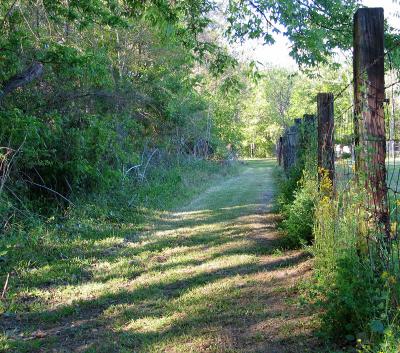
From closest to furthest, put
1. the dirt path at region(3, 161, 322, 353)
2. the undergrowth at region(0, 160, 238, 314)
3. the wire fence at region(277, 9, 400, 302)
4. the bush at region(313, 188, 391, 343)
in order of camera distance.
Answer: the bush at region(313, 188, 391, 343) → the wire fence at region(277, 9, 400, 302) → the dirt path at region(3, 161, 322, 353) → the undergrowth at region(0, 160, 238, 314)

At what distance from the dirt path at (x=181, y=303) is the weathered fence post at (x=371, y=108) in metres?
1.43

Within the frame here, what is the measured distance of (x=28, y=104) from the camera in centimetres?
920

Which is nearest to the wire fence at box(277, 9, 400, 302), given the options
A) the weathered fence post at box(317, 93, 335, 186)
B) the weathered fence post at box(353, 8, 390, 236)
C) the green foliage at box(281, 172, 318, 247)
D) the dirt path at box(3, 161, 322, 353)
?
the weathered fence post at box(353, 8, 390, 236)

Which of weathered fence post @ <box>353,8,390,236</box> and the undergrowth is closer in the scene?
weathered fence post @ <box>353,8,390,236</box>

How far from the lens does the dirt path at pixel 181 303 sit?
4.31 metres

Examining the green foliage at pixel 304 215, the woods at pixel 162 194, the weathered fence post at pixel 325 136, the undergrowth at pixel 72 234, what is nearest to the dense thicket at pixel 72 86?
the woods at pixel 162 194

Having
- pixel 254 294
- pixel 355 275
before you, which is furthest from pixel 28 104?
pixel 355 275

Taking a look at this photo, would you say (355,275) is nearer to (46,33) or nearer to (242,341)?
(242,341)

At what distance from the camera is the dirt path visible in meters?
4.31

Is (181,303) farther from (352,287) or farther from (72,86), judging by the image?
(72,86)

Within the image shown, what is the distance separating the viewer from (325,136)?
6.68 meters

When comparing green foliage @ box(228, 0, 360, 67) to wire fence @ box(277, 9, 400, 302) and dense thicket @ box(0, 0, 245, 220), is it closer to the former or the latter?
dense thicket @ box(0, 0, 245, 220)

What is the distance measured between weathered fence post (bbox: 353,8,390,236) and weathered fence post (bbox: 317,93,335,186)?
8.15 feet

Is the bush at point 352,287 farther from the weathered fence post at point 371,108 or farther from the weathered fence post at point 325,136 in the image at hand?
the weathered fence post at point 325,136
